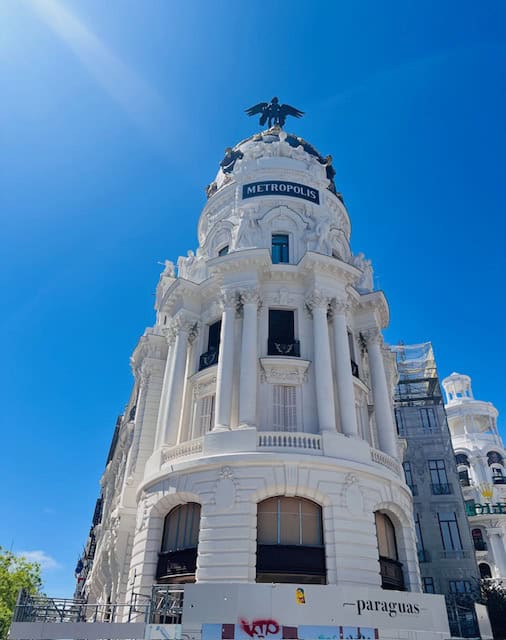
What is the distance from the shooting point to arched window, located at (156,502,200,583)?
2122 centimetres

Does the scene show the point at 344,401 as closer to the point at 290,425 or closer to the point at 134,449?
the point at 290,425

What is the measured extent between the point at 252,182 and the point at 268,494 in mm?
21213

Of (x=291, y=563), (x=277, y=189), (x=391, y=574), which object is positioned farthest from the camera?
(x=277, y=189)

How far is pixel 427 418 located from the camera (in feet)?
163

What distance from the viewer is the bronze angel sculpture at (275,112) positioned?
150ft

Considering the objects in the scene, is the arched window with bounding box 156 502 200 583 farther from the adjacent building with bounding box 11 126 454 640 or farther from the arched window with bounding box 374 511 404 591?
the arched window with bounding box 374 511 404 591

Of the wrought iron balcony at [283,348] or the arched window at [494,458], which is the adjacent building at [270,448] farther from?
the arched window at [494,458]

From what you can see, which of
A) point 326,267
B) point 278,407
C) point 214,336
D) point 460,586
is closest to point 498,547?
point 460,586

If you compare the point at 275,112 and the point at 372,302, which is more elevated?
the point at 275,112

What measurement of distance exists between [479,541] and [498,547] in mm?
2025

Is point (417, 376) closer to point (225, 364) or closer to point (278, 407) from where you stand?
point (278, 407)

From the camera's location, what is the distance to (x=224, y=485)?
21438mm

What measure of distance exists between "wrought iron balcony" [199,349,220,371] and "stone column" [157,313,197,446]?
1136 mm

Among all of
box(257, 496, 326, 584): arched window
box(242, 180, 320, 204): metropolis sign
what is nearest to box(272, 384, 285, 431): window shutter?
box(257, 496, 326, 584): arched window
